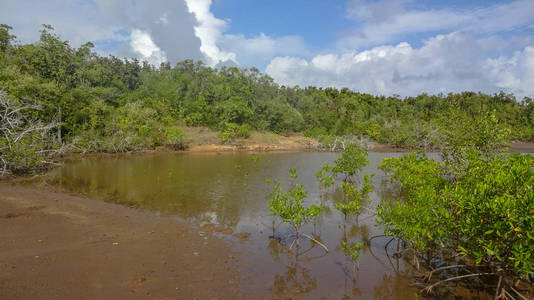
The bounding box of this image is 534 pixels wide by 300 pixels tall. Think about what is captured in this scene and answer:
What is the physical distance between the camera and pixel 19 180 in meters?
17.8

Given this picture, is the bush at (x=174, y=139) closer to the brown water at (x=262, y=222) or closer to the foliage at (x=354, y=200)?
the brown water at (x=262, y=222)

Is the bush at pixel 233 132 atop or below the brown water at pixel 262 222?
atop

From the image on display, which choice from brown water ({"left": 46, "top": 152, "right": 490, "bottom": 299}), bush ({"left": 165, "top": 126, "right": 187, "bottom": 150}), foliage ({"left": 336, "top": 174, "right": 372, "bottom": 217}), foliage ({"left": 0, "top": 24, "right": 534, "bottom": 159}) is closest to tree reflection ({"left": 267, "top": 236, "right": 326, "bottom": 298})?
brown water ({"left": 46, "top": 152, "right": 490, "bottom": 299})

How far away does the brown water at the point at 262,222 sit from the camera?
7.56 m

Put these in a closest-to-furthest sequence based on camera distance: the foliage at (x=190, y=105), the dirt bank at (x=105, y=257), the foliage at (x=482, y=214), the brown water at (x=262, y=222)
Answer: the foliage at (x=482, y=214) → the dirt bank at (x=105, y=257) → the brown water at (x=262, y=222) → the foliage at (x=190, y=105)

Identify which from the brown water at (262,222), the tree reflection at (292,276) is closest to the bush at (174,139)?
the brown water at (262,222)

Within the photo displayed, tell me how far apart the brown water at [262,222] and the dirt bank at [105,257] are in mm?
954

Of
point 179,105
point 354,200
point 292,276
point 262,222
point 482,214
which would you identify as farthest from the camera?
point 179,105

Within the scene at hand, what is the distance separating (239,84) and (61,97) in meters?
30.5

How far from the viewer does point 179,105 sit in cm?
5159

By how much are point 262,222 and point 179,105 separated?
4355cm

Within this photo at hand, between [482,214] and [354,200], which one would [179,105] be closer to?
[354,200]

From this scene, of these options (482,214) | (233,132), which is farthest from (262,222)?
(233,132)

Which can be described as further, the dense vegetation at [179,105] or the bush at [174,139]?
the bush at [174,139]
